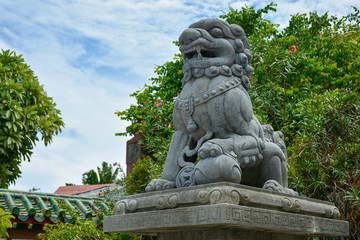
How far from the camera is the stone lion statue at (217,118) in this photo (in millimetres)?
4156

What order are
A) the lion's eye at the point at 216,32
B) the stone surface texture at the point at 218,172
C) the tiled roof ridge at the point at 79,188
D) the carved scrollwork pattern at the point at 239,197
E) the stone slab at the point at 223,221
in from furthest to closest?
the tiled roof ridge at the point at 79,188 < the lion's eye at the point at 216,32 < the stone surface texture at the point at 218,172 < the carved scrollwork pattern at the point at 239,197 < the stone slab at the point at 223,221

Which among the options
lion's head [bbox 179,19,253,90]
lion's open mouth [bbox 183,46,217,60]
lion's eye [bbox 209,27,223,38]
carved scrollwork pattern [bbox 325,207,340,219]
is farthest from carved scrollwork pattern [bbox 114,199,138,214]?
carved scrollwork pattern [bbox 325,207,340,219]

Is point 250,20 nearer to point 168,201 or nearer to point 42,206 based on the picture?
point 42,206

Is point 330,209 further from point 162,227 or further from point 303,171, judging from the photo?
point 303,171

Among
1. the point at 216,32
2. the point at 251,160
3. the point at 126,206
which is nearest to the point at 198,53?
the point at 216,32

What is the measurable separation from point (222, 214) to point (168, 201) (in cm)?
61

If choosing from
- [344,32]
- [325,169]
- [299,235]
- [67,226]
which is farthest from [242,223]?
[344,32]

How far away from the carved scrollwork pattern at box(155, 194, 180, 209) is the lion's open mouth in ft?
4.50

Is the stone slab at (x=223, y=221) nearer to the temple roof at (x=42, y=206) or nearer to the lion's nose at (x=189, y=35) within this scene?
the lion's nose at (x=189, y=35)

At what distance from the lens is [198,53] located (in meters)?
4.39

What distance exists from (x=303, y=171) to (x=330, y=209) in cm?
382

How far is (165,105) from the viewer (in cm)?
1185

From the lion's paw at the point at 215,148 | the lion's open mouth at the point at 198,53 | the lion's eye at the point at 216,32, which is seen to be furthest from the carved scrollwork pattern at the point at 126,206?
the lion's eye at the point at 216,32

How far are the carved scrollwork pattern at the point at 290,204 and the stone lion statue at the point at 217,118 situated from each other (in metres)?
0.16
